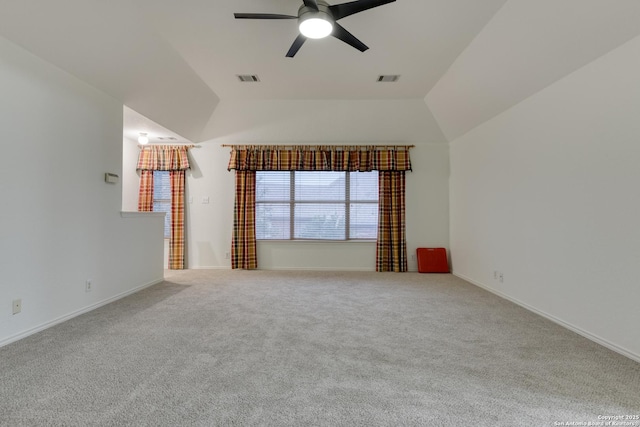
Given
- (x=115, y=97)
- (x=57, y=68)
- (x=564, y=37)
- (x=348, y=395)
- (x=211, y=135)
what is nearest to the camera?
(x=348, y=395)

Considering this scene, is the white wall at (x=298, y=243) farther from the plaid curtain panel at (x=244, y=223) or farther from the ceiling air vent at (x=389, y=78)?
the ceiling air vent at (x=389, y=78)

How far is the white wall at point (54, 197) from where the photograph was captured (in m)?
2.28

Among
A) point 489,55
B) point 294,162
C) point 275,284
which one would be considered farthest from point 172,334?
point 489,55

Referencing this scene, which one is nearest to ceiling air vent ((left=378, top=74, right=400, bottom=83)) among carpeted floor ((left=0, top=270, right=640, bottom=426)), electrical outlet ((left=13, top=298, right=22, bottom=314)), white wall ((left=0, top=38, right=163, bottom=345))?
carpeted floor ((left=0, top=270, right=640, bottom=426))

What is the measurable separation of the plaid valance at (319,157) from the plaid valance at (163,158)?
0.87 meters

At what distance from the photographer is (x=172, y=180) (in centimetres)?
532

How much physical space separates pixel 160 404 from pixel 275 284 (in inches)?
108

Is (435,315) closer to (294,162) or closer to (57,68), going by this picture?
(294,162)

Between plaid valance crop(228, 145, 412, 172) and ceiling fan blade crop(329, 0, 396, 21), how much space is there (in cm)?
312

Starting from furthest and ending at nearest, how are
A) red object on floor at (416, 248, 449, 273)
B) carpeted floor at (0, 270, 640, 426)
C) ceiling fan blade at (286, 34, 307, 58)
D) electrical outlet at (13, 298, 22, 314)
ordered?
red object on floor at (416, 248, 449, 273)
ceiling fan blade at (286, 34, 307, 58)
electrical outlet at (13, 298, 22, 314)
carpeted floor at (0, 270, 640, 426)

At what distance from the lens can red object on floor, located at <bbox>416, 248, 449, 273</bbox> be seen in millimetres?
5148

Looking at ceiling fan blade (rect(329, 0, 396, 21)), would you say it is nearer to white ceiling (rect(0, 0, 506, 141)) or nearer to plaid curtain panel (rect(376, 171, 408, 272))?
white ceiling (rect(0, 0, 506, 141))

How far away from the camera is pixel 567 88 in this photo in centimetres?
267

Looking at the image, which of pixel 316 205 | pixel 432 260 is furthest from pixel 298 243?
pixel 432 260
